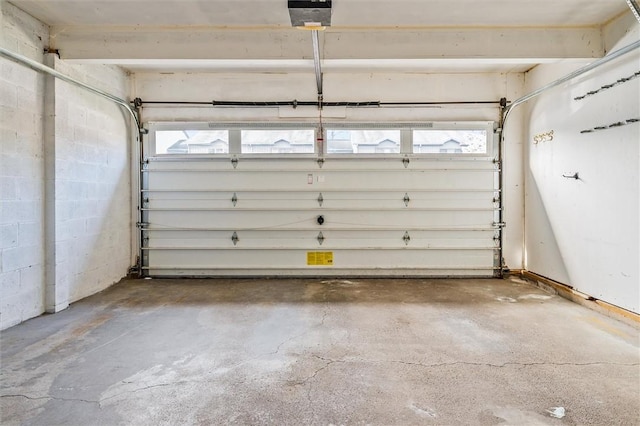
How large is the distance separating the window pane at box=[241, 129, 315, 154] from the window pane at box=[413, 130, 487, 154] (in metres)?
1.59

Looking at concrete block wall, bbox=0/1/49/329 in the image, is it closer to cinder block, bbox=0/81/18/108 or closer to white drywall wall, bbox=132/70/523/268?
cinder block, bbox=0/81/18/108

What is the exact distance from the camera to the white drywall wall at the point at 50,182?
308cm

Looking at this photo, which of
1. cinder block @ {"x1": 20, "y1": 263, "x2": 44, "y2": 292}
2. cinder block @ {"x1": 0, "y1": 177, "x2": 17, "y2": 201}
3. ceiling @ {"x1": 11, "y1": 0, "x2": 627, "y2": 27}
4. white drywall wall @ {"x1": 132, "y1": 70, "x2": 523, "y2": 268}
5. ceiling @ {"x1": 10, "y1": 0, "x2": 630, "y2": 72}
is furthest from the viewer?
white drywall wall @ {"x1": 132, "y1": 70, "x2": 523, "y2": 268}

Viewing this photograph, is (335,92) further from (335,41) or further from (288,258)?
(288,258)

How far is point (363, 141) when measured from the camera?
494 cm

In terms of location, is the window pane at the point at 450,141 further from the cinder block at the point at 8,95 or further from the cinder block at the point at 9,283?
the cinder block at the point at 9,283

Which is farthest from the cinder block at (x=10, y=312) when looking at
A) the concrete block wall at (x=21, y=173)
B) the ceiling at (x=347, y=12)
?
the ceiling at (x=347, y=12)

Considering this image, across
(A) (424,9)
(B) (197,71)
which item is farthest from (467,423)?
(B) (197,71)

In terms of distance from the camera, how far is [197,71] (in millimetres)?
4828

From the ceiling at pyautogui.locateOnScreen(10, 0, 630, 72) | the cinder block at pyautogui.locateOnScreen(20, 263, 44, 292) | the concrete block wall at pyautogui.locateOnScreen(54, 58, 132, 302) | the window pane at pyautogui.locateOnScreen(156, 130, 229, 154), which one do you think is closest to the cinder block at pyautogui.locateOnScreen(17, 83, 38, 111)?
the concrete block wall at pyautogui.locateOnScreen(54, 58, 132, 302)

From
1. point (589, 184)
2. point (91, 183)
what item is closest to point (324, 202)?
point (91, 183)

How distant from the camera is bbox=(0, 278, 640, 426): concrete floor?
1.82m

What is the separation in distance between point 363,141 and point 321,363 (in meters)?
3.39

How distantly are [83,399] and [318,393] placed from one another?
1356 mm
